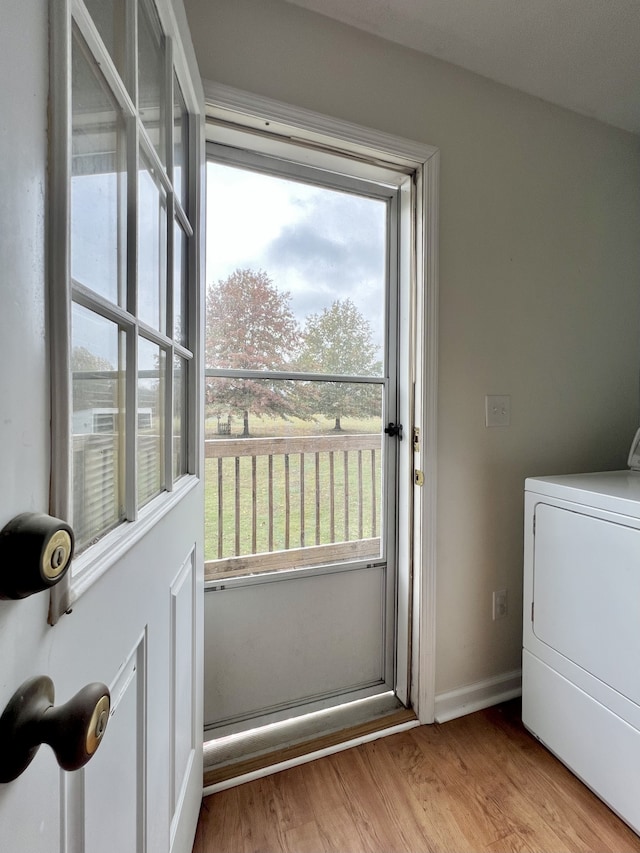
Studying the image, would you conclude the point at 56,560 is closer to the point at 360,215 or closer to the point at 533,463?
the point at 360,215

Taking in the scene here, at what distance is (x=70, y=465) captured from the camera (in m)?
0.39

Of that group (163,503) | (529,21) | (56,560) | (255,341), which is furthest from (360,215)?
(56,560)

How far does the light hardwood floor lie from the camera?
1.11 meters

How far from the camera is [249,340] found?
143 centimetres

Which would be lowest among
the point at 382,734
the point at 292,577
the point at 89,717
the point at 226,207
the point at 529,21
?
the point at 382,734

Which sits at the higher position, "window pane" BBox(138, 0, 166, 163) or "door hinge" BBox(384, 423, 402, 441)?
"window pane" BBox(138, 0, 166, 163)

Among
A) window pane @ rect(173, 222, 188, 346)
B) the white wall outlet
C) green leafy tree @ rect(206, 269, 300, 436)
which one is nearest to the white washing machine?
the white wall outlet

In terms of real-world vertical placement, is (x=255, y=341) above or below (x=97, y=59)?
below

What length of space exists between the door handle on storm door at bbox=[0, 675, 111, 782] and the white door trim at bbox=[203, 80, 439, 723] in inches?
51.7

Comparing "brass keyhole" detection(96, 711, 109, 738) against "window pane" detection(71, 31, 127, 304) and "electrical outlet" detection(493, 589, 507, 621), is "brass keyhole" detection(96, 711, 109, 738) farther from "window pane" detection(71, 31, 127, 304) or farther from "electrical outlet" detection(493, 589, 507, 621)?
"electrical outlet" detection(493, 589, 507, 621)

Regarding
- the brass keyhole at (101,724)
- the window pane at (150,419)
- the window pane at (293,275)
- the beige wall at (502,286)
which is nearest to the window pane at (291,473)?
the window pane at (293,275)

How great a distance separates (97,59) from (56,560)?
2.04 feet

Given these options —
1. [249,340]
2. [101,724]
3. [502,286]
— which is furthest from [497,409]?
[101,724]

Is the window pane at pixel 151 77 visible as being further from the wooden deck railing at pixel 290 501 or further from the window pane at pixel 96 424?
the wooden deck railing at pixel 290 501
